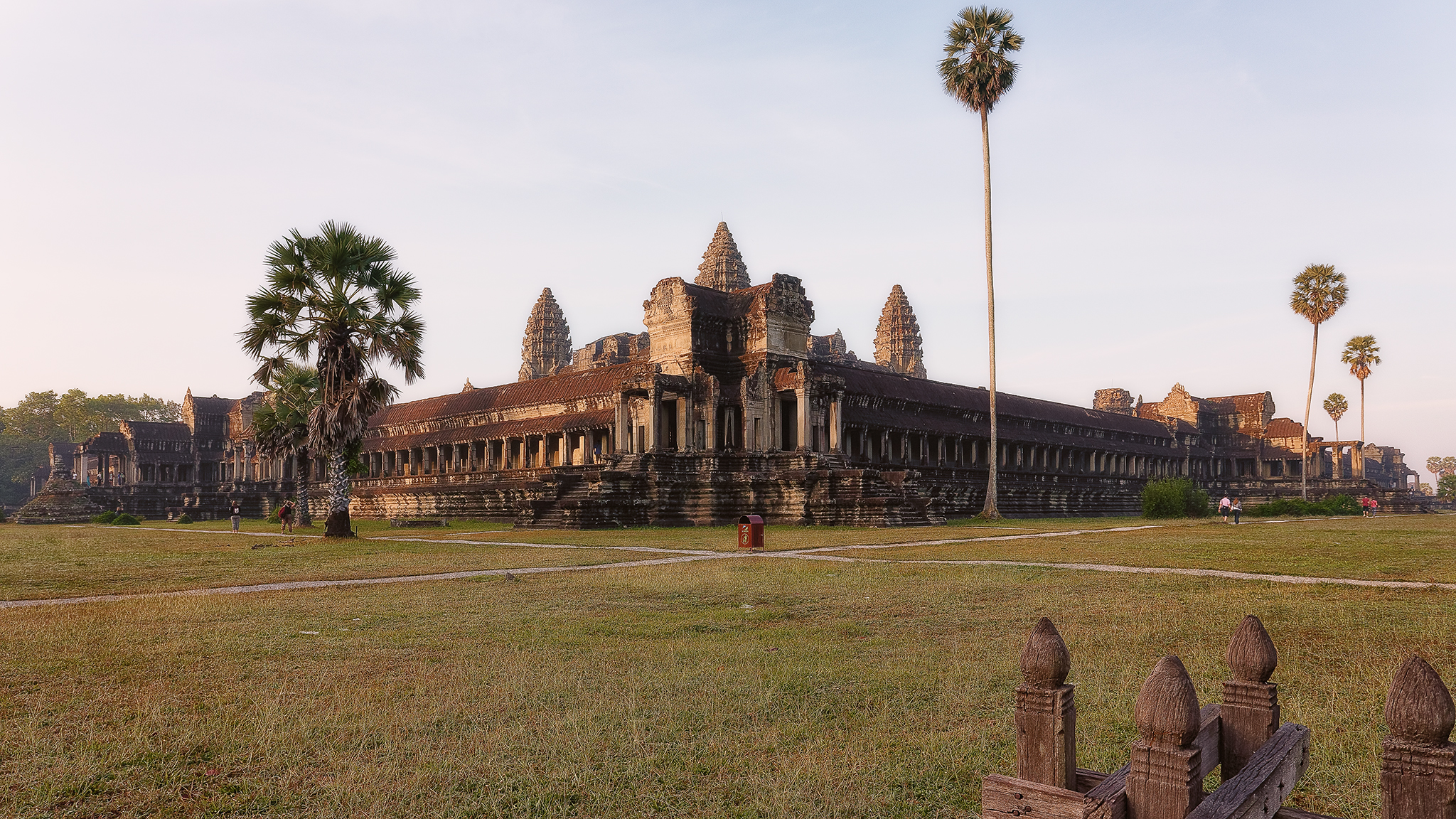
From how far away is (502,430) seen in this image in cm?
5419

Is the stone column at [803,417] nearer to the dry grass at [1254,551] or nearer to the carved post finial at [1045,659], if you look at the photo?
the dry grass at [1254,551]

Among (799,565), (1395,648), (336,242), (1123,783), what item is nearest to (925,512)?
(799,565)

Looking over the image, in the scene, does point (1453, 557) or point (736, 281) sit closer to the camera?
point (1453, 557)

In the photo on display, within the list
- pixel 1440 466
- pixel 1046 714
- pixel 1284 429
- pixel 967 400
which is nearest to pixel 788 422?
pixel 967 400

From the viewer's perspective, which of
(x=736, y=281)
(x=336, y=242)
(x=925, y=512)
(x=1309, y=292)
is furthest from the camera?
(x=736, y=281)

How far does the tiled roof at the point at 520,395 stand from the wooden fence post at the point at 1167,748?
39.9 meters

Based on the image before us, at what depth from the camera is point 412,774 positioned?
4867 mm

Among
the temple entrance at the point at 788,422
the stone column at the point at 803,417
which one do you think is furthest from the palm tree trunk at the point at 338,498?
the temple entrance at the point at 788,422

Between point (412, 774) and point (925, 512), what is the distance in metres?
32.7

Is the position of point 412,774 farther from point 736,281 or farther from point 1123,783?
point 736,281

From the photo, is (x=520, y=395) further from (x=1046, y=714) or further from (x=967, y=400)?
(x=1046, y=714)

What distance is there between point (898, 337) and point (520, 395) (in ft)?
133

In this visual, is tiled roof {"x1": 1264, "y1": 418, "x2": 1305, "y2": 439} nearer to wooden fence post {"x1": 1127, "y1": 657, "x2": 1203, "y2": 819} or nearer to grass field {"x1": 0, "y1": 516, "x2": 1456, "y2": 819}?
grass field {"x1": 0, "y1": 516, "x2": 1456, "y2": 819}

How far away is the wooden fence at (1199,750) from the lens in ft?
7.70
